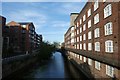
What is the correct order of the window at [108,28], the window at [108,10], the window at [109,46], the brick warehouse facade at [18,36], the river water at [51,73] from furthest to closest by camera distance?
the brick warehouse facade at [18,36], the river water at [51,73], the window at [108,28], the window at [108,10], the window at [109,46]

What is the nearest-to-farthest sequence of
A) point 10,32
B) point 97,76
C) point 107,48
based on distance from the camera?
point 107,48 → point 97,76 → point 10,32

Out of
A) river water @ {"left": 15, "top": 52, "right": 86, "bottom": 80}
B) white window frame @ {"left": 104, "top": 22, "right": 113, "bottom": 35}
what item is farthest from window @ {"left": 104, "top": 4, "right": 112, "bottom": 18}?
river water @ {"left": 15, "top": 52, "right": 86, "bottom": 80}

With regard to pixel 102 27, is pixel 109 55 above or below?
below

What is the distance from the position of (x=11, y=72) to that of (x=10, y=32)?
36129mm

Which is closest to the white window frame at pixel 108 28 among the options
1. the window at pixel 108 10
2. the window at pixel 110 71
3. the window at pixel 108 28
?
the window at pixel 108 28

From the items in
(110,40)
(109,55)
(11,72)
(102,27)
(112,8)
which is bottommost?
(11,72)

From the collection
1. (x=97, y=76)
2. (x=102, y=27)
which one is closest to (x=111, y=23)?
(x=102, y=27)

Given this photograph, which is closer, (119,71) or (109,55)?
(119,71)

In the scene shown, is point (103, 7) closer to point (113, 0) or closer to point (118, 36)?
point (113, 0)

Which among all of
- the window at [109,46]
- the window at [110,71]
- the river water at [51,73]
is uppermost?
the window at [109,46]

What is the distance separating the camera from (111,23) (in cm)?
1923

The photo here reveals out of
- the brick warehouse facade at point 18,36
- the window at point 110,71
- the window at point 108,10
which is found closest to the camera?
the window at point 110,71

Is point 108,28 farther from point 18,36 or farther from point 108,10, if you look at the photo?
point 18,36

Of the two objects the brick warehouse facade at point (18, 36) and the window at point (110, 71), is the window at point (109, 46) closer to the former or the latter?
the window at point (110, 71)
